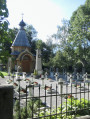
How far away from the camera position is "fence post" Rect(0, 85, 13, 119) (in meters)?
2.81

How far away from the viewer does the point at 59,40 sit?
103ft

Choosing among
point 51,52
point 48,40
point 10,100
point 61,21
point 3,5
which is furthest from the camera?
point 48,40

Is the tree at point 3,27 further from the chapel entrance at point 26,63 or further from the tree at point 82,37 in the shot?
the chapel entrance at point 26,63

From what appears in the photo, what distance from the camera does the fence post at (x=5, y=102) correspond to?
9.22ft

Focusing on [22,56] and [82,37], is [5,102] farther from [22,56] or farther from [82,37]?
[22,56]

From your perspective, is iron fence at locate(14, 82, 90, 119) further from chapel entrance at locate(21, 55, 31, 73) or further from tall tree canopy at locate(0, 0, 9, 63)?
chapel entrance at locate(21, 55, 31, 73)

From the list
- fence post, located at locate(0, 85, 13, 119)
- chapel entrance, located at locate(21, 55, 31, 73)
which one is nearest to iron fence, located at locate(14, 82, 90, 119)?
fence post, located at locate(0, 85, 13, 119)

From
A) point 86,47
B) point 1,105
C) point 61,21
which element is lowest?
point 1,105

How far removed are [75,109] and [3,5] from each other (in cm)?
385

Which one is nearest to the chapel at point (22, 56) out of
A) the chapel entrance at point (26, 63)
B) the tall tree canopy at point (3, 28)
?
the chapel entrance at point (26, 63)

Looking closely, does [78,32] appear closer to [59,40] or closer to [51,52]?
[59,40]

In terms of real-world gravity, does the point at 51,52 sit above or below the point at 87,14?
below

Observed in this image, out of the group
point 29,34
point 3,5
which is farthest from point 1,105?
point 29,34

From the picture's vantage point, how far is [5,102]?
2854 millimetres
